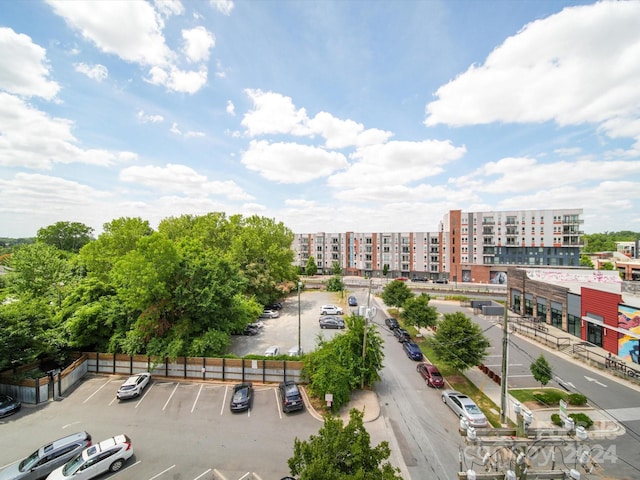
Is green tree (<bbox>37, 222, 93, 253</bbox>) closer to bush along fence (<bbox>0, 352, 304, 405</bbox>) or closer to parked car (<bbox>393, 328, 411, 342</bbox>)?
bush along fence (<bbox>0, 352, 304, 405</bbox>)

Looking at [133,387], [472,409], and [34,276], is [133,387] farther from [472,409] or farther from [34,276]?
[472,409]

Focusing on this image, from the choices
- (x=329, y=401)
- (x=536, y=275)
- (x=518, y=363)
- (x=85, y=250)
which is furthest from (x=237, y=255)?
(x=536, y=275)

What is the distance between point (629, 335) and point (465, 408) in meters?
19.5

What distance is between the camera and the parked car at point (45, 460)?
1262cm

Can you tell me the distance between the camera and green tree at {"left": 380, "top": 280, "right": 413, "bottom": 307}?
3725cm

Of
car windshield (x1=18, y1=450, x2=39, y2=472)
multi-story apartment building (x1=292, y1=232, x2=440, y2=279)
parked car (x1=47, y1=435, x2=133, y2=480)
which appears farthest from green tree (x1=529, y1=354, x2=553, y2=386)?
multi-story apartment building (x1=292, y1=232, x2=440, y2=279)

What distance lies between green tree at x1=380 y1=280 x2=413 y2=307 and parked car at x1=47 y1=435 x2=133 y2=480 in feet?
102

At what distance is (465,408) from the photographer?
54.2 ft

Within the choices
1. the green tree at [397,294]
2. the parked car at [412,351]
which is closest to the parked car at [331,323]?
the green tree at [397,294]

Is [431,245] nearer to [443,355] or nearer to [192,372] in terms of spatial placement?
[443,355]

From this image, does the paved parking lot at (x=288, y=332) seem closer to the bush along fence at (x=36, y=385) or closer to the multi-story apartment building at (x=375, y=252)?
the bush along fence at (x=36, y=385)

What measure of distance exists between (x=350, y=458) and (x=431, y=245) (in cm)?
7075

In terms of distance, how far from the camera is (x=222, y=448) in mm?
14523

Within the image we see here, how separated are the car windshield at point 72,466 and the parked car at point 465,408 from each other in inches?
759
